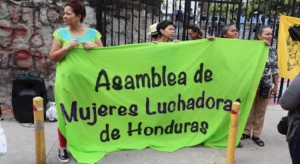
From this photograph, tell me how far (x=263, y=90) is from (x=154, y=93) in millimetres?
1468

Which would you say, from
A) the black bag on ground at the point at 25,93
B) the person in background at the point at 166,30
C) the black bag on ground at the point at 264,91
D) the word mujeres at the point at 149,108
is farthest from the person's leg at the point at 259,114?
the black bag on ground at the point at 25,93

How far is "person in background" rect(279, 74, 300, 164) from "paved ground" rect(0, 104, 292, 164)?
133 centimetres

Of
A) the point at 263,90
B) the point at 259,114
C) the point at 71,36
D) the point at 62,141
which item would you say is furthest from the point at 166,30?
the point at 62,141

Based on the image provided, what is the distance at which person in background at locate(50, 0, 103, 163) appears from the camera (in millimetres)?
3334

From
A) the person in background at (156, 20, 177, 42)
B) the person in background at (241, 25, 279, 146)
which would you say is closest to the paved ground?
the person in background at (241, 25, 279, 146)

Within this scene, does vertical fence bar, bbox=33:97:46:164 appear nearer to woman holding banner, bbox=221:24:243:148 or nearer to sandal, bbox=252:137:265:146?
woman holding banner, bbox=221:24:243:148

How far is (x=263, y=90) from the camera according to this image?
159 inches

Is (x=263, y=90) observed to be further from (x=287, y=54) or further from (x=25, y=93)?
(x=25, y=93)

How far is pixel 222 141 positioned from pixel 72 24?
94.3 inches

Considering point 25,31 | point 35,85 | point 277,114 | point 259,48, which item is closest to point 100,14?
point 25,31

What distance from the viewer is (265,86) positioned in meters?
4.04

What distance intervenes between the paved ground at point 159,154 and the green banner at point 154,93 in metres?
0.11

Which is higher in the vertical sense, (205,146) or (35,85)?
(35,85)

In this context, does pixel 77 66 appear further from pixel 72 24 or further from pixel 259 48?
pixel 259 48
